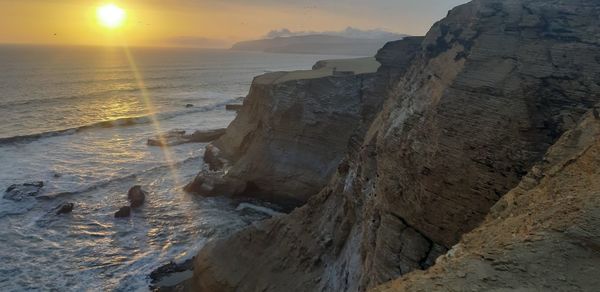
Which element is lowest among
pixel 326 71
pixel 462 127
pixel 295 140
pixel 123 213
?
pixel 123 213

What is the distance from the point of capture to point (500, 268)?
501 cm

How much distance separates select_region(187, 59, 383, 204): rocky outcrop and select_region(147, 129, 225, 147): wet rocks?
12.2 meters

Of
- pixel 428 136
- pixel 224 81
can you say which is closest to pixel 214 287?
pixel 428 136

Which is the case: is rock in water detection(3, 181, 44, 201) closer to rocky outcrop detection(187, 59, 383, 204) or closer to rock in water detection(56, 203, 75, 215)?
rock in water detection(56, 203, 75, 215)

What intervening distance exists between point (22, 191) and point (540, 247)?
111 feet

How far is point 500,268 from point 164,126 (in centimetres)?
5547

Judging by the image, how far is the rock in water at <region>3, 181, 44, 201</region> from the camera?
30641 millimetres

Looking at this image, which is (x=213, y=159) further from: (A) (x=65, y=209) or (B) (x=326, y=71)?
(A) (x=65, y=209)

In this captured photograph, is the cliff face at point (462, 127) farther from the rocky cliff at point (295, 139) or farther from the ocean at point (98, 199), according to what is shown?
the rocky cliff at point (295, 139)

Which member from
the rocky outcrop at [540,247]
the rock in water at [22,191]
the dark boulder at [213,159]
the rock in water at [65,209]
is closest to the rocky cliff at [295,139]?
the dark boulder at [213,159]

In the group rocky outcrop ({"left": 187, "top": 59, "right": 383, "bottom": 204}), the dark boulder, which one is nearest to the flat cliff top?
rocky outcrop ({"left": 187, "top": 59, "right": 383, "bottom": 204})

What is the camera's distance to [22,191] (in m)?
31.4

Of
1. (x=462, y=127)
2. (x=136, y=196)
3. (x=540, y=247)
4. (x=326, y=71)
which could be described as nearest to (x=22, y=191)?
(x=136, y=196)

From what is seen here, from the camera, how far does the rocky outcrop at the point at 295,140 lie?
2984 cm
